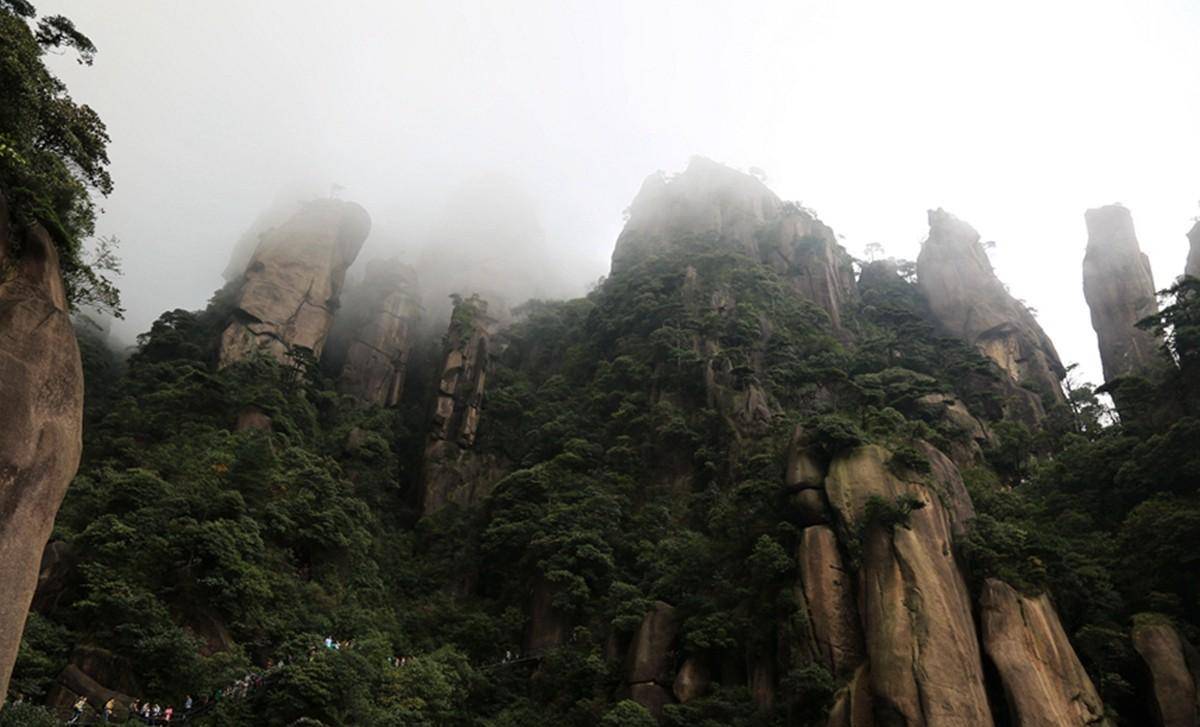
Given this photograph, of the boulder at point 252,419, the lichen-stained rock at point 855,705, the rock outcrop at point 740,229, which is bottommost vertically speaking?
the lichen-stained rock at point 855,705

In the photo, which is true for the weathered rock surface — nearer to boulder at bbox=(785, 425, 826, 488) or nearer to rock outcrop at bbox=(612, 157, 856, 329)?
boulder at bbox=(785, 425, 826, 488)

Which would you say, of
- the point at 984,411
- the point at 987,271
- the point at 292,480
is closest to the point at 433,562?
the point at 292,480

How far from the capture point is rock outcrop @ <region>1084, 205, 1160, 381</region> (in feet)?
160

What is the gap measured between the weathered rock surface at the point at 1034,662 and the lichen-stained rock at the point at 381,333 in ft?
119

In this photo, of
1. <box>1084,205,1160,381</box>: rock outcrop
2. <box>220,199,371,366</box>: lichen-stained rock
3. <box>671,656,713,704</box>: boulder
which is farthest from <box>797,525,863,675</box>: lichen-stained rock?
<box>1084,205,1160,381</box>: rock outcrop

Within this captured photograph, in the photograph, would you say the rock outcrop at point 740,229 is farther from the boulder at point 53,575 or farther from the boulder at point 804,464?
the boulder at point 53,575

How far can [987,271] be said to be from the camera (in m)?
53.9

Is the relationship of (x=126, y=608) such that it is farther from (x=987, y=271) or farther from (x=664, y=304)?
(x=987, y=271)

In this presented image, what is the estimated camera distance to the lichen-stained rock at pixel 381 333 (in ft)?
162

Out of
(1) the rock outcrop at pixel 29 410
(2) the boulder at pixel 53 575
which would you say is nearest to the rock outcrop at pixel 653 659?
(2) the boulder at pixel 53 575

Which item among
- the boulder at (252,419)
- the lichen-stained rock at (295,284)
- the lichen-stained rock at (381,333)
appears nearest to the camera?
the boulder at (252,419)

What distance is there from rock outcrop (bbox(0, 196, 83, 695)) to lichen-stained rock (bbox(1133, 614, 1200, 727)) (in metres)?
22.3

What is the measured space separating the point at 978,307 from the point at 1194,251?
451 inches

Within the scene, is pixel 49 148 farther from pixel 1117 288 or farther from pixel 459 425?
pixel 1117 288
